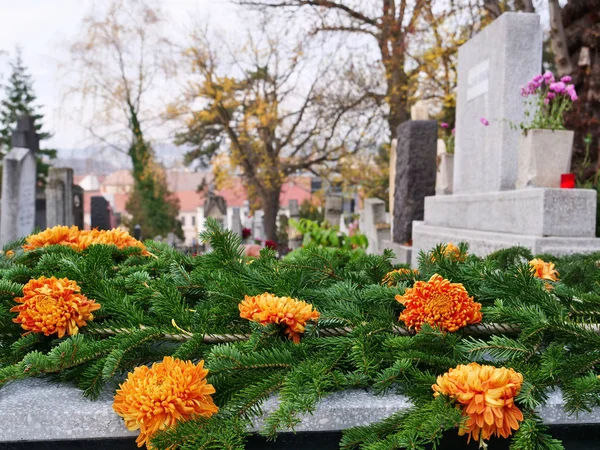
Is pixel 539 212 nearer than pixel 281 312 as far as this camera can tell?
No

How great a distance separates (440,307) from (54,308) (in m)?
0.86

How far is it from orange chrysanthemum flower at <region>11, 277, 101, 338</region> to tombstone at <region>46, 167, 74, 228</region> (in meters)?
12.5

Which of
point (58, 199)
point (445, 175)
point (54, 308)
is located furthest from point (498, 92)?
point (58, 199)

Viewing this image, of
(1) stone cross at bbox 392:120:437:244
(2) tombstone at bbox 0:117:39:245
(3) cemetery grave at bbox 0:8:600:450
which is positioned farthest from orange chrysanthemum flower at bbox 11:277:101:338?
(2) tombstone at bbox 0:117:39:245

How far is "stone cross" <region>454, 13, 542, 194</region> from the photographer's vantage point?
555cm

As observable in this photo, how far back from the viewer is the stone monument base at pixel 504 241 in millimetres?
4211

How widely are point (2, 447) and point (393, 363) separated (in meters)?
0.78

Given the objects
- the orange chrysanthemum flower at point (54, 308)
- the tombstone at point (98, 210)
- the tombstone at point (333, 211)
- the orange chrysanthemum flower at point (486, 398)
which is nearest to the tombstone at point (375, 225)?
the tombstone at point (333, 211)

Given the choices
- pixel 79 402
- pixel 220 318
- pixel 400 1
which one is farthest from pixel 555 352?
pixel 400 1

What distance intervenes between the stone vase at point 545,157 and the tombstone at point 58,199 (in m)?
10.8

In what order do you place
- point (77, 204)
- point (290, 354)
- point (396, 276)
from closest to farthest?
point (290, 354), point (396, 276), point (77, 204)

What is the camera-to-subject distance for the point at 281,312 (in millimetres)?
1215

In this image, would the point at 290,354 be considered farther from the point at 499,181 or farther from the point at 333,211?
the point at 333,211

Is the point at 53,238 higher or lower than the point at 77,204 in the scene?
higher
